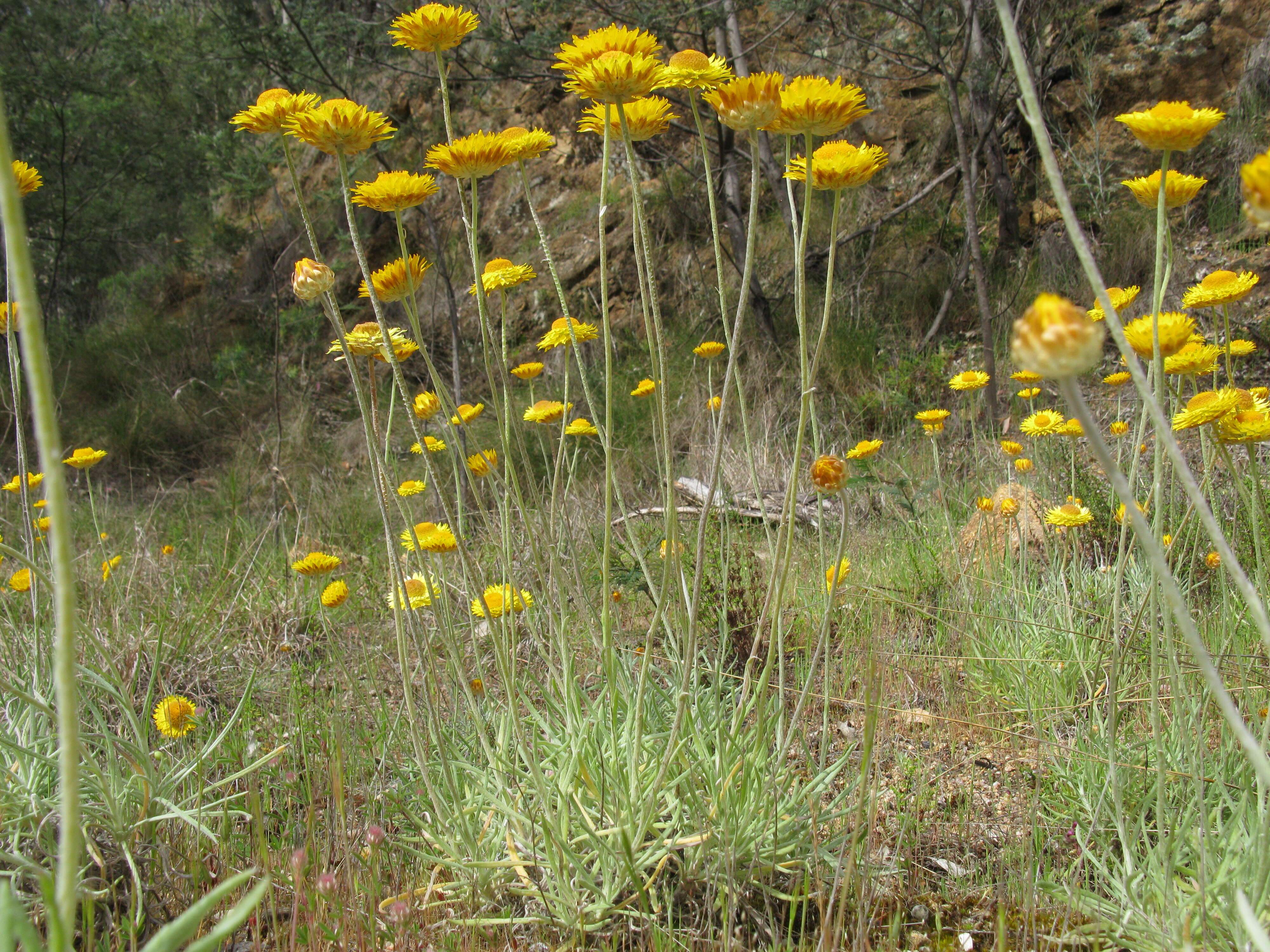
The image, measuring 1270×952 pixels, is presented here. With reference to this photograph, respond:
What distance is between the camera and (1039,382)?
4156mm

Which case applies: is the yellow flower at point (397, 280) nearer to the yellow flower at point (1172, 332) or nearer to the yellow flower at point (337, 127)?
the yellow flower at point (337, 127)

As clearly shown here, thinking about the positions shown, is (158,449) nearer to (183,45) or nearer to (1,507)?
(1,507)

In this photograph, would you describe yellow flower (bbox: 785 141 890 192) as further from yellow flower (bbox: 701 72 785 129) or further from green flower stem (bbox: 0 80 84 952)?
green flower stem (bbox: 0 80 84 952)

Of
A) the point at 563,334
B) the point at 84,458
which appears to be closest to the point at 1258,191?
the point at 563,334

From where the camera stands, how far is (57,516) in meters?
0.45

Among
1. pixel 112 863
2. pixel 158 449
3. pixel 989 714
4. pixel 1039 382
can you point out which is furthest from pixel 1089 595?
pixel 158 449

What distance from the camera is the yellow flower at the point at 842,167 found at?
1.13 m

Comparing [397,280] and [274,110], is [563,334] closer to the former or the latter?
[397,280]

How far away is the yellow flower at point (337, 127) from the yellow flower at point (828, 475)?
2.80 feet

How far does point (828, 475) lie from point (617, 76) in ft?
2.02

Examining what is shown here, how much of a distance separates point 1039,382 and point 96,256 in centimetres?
1091

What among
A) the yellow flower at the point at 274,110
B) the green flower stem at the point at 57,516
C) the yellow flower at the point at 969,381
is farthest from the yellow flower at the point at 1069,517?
the green flower stem at the point at 57,516

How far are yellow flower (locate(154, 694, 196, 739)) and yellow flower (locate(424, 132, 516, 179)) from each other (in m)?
1.35

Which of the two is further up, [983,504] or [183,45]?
[183,45]
